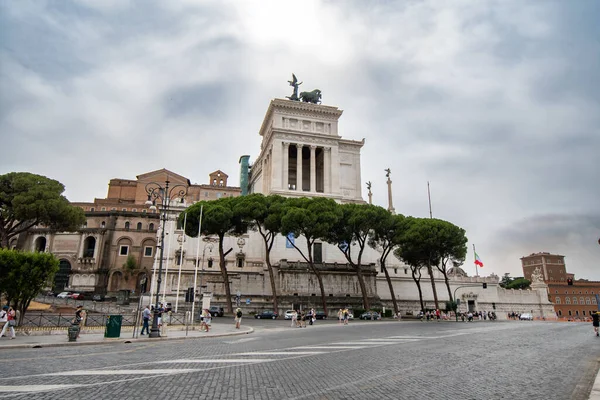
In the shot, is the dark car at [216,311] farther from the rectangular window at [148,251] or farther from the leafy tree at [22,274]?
the rectangular window at [148,251]

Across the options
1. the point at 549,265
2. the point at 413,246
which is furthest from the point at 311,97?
the point at 549,265

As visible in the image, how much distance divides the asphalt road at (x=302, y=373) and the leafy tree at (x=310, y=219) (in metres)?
27.6

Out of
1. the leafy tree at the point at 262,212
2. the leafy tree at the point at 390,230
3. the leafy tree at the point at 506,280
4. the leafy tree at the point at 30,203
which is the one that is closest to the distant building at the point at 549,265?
the leafy tree at the point at 506,280

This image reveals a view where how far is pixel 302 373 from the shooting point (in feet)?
32.7

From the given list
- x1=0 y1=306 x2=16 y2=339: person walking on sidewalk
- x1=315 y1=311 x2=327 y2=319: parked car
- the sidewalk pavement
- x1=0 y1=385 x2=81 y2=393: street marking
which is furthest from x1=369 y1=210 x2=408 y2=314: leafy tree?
x1=0 y1=385 x2=81 y2=393: street marking

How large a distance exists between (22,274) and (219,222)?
72.3ft

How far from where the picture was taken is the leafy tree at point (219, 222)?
4325cm

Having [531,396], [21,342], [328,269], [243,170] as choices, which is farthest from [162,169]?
[531,396]

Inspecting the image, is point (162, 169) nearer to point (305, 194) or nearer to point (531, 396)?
point (305, 194)

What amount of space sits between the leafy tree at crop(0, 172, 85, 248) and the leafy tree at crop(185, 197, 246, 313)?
12.8 meters

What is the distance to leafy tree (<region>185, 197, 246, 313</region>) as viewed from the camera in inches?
1703

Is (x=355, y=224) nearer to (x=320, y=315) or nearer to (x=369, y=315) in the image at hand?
(x=369, y=315)

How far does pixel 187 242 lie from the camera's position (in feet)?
184

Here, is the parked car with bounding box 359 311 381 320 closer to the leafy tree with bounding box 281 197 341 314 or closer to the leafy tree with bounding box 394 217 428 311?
the leafy tree with bounding box 281 197 341 314
